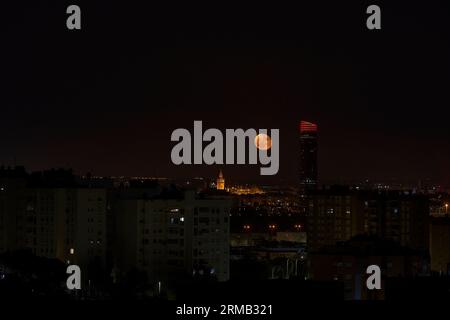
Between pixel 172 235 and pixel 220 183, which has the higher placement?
pixel 220 183

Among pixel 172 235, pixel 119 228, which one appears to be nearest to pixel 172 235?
pixel 172 235

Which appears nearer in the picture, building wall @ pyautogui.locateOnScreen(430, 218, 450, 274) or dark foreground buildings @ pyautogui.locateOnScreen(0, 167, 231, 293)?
dark foreground buildings @ pyautogui.locateOnScreen(0, 167, 231, 293)

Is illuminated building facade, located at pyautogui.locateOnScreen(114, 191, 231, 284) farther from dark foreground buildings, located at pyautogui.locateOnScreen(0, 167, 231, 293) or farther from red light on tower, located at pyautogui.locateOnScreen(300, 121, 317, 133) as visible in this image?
red light on tower, located at pyautogui.locateOnScreen(300, 121, 317, 133)

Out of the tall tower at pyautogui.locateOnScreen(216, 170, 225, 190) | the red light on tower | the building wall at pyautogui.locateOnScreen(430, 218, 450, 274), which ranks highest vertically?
the red light on tower

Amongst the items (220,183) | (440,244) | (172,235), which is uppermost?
(220,183)

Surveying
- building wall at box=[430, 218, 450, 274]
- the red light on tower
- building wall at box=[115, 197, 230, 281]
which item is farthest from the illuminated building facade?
building wall at box=[430, 218, 450, 274]

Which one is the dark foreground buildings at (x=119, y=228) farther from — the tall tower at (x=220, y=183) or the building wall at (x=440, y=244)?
the building wall at (x=440, y=244)

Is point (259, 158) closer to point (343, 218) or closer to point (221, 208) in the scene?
point (221, 208)

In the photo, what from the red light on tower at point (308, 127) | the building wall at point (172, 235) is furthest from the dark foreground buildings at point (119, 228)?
the red light on tower at point (308, 127)

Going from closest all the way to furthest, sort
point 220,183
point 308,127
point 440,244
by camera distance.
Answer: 1. point 308,127
2. point 220,183
3. point 440,244

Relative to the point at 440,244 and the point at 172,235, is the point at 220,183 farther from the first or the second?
the point at 440,244

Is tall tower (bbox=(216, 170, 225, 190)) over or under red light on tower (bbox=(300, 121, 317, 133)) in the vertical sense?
under

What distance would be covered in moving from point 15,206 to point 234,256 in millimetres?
4344
